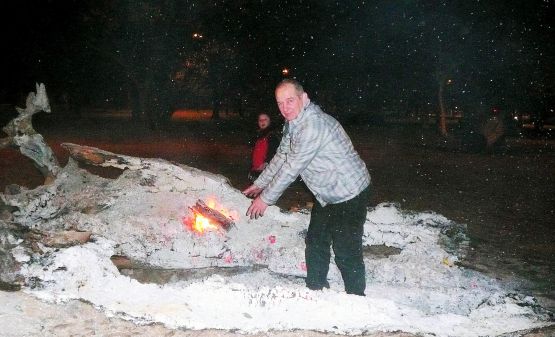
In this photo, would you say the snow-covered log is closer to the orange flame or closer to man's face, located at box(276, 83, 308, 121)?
the orange flame

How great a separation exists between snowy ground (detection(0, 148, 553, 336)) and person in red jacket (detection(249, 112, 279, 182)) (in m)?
0.95

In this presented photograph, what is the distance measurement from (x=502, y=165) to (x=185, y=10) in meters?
19.1

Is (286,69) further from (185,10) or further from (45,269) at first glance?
(45,269)

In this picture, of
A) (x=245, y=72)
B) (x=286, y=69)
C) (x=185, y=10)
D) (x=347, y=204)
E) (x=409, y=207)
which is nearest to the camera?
(x=347, y=204)

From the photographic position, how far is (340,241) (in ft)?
13.4

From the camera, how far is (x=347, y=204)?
3986 mm

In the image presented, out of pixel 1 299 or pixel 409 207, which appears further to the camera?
pixel 409 207

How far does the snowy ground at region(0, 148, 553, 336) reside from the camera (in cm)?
370

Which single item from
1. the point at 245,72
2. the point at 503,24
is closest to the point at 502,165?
the point at 503,24

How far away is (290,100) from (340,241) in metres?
1.27

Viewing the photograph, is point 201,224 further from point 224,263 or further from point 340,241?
point 340,241

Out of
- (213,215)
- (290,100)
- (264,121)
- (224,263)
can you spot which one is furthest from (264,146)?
(290,100)

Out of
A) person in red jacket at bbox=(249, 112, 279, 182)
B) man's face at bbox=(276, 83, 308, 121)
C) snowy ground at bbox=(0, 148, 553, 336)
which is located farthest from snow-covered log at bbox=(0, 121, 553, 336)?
man's face at bbox=(276, 83, 308, 121)

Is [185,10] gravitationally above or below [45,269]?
above
